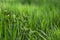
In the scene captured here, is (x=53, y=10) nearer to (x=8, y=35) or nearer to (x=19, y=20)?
(x=19, y=20)

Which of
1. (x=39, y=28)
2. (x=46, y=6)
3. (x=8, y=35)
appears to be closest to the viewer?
(x=8, y=35)

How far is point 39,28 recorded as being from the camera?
1.76m

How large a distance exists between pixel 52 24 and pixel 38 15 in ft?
0.59

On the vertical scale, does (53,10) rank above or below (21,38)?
above

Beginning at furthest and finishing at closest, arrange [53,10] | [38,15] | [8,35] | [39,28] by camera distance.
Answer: [53,10] → [38,15] → [39,28] → [8,35]

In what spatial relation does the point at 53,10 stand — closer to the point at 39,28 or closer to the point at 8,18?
the point at 39,28

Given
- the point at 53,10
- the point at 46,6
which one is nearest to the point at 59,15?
the point at 53,10

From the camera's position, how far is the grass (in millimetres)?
1557

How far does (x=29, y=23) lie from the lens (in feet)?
5.87

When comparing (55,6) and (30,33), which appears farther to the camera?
(55,6)

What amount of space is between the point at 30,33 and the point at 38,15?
0.41 metres

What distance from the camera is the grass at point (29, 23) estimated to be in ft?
5.11

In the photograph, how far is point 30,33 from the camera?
1.60m

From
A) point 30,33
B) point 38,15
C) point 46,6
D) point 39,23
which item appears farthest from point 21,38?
point 46,6
